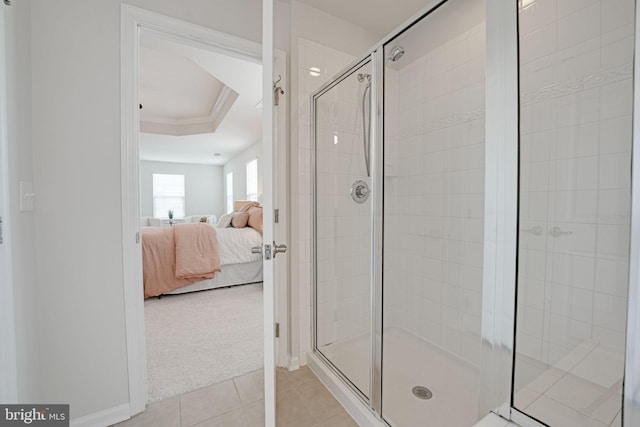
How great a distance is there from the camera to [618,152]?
0.80m

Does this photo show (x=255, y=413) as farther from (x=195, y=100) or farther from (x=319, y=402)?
(x=195, y=100)

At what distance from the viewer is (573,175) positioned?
97 cm

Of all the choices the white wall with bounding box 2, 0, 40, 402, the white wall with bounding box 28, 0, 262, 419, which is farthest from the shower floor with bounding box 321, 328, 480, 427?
the white wall with bounding box 2, 0, 40, 402

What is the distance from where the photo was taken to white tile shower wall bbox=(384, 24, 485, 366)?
1.59m

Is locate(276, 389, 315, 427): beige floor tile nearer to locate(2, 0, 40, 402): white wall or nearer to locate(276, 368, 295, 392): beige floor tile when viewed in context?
locate(276, 368, 295, 392): beige floor tile

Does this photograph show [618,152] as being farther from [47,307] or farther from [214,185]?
[214,185]

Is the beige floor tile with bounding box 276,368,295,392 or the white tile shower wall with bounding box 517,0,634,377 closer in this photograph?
the white tile shower wall with bounding box 517,0,634,377

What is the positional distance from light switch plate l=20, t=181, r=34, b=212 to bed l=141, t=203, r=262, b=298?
1.94 metres

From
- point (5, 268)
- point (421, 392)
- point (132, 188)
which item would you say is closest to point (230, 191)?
point (132, 188)

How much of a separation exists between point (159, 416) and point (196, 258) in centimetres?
201

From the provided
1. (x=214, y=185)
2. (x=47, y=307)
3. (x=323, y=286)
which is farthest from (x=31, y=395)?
(x=214, y=185)

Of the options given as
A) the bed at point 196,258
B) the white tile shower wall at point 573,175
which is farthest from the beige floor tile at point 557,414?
the bed at point 196,258

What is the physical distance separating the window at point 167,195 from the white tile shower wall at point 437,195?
7835 mm

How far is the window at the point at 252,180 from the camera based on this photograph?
234 inches
